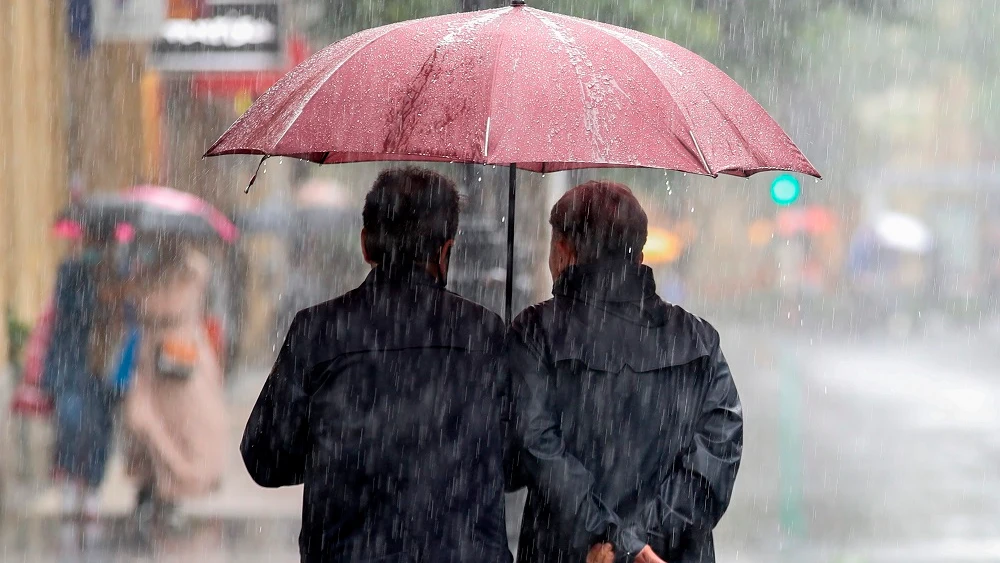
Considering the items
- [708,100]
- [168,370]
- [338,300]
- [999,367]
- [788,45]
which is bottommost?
[999,367]

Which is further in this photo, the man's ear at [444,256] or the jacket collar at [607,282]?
the jacket collar at [607,282]

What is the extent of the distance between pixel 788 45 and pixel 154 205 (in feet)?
18.7

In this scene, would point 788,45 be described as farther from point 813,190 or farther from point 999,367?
point 813,190

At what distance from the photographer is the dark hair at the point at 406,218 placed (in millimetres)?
2988

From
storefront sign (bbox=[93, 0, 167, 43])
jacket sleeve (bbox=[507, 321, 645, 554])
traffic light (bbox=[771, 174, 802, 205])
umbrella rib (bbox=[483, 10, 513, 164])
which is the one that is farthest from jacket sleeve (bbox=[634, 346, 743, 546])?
storefront sign (bbox=[93, 0, 167, 43])

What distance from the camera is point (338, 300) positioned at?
299 centimetres

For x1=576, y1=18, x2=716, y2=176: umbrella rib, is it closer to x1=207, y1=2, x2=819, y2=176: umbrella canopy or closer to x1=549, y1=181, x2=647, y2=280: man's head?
x1=207, y1=2, x2=819, y2=176: umbrella canopy

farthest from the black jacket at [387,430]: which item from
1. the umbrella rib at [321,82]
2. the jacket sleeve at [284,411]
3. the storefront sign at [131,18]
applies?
the storefront sign at [131,18]

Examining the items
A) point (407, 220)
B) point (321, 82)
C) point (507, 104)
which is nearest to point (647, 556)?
point (407, 220)

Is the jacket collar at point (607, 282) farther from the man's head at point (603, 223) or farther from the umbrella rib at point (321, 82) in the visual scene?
the umbrella rib at point (321, 82)

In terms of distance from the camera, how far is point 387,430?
9.57 ft

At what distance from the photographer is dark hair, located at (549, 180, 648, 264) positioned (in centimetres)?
319

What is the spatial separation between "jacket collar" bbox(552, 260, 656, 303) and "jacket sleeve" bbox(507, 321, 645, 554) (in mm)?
176

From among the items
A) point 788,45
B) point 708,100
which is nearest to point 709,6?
point 788,45
